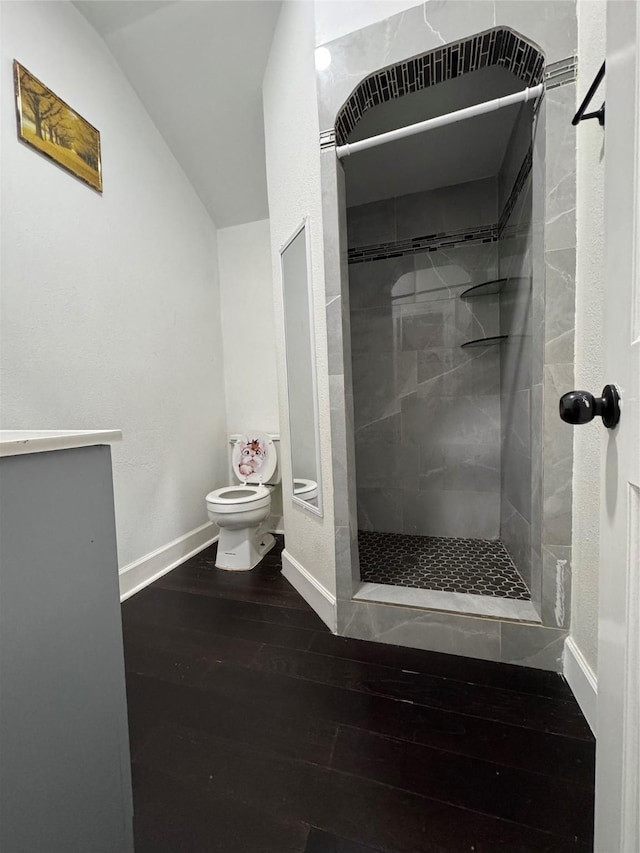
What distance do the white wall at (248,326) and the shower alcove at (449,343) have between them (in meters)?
0.63

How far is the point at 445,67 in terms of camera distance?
1.27 metres

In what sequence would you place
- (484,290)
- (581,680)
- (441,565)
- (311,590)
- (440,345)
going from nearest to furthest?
(581,680), (311,590), (441,565), (484,290), (440,345)

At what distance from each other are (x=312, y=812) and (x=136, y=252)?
2.38m

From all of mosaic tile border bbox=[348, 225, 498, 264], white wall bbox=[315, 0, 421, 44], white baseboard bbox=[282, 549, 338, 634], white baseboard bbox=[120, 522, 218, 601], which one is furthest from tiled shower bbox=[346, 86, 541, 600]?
white baseboard bbox=[120, 522, 218, 601]

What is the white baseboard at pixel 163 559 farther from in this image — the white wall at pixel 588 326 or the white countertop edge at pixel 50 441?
the white wall at pixel 588 326

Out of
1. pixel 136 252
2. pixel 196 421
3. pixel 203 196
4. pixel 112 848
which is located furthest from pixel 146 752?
pixel 203 196

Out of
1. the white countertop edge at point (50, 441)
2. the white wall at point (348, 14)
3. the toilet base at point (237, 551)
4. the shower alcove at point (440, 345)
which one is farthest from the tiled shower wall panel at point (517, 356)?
the toilet base at point (237, 551)

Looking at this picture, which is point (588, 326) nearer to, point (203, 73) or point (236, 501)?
point (236, 501)

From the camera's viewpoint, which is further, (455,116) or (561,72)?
(455,116)

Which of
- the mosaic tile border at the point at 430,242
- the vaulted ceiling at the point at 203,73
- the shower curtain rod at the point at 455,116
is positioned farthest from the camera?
the mosaic tile border at the point at 430,242

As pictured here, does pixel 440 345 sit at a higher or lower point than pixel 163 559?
higher

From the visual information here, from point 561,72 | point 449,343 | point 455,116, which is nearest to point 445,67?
point 455,116

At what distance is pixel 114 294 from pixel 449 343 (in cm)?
190

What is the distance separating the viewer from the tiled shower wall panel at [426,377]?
216 centimetres
